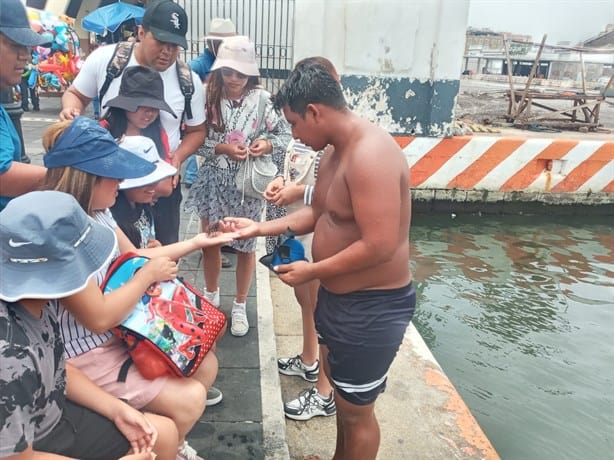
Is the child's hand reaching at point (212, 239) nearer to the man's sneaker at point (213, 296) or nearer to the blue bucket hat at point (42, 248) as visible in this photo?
the blue bucket hat at point (42, 248)

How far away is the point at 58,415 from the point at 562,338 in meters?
4.35

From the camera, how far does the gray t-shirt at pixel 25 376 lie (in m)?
1.27

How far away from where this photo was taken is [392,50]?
21.4ft

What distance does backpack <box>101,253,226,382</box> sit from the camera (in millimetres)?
1860

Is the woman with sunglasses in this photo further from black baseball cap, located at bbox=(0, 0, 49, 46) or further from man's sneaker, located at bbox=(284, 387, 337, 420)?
black baseball cap, located at bbox=(0, 0, 49, 46)

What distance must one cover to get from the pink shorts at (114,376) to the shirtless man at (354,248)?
2.29 ft

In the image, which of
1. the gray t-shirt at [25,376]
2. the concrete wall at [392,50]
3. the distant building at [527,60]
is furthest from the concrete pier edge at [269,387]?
the distant building at [527,60]

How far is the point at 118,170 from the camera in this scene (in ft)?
6.54

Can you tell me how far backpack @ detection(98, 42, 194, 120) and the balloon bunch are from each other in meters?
10.0

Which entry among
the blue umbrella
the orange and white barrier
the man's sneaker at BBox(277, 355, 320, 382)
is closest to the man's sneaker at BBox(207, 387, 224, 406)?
the man's sneaker at BBox(277, 355, 320, 382)

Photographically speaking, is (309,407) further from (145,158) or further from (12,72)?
(12,72)

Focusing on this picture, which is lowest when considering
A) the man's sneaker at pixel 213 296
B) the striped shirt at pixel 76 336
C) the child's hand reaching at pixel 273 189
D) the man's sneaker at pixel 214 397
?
the man's sneaker at pixel 214 397

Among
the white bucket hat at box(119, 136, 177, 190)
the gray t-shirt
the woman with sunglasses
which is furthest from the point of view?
the woman with sunglasses

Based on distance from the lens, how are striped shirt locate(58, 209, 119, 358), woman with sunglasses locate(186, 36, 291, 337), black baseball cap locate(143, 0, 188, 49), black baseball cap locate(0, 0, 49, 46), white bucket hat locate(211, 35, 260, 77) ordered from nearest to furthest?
striped shirt locate(58, 209, 119, 358), black baseball cap locate(0, 0, 49, 46), black baseball cap locate(143, 0, 188, 49), white bucket hat locate(211, 35, 260, 77), woman with sunglasses locate(186, 36, 291, 337)
